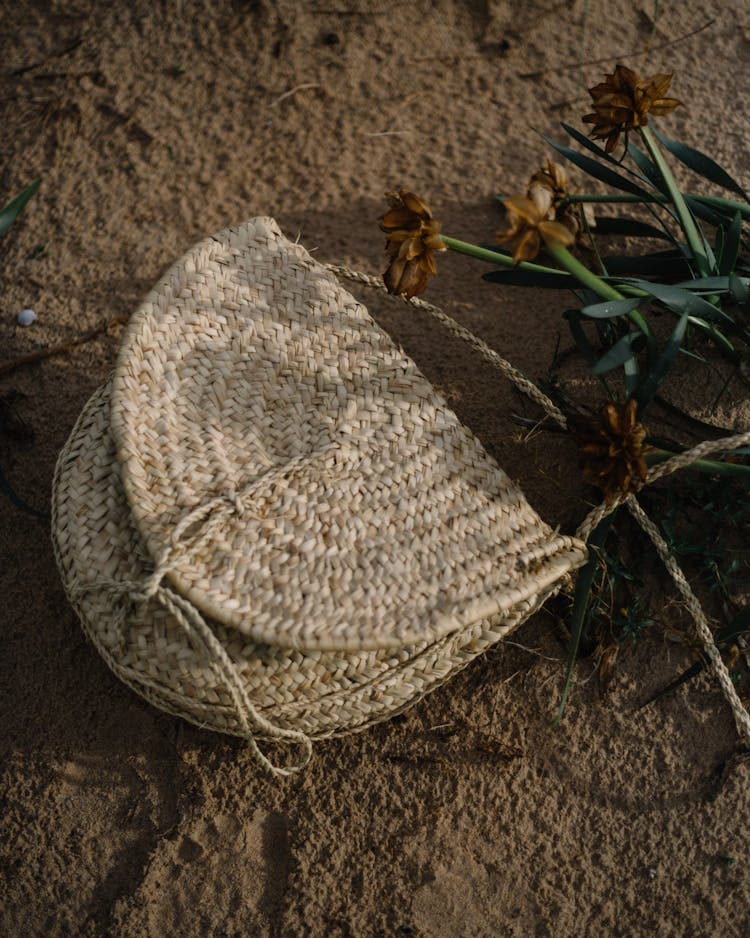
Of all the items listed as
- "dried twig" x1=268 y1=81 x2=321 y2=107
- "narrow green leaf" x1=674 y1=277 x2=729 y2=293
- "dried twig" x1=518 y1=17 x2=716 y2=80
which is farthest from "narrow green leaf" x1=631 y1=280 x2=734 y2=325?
"dried twig" x1=268 y1=81 x2=321 y2=107

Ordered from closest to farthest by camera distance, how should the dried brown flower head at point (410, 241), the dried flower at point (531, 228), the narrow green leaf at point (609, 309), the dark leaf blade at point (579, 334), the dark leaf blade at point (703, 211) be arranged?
the dried flower at point (531, 228)
the dried brown flower head at point (410, 241)
the narrow green leaf at point (609, 309)
the dark leaf blade at point (579, 334)
the dark leaf blade at point (703, 211)

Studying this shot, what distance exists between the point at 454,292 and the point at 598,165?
44 centimetres

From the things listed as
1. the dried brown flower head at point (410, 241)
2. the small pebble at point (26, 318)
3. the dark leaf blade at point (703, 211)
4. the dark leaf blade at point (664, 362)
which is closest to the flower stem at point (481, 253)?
the dried brown flower head at point (410, 241)

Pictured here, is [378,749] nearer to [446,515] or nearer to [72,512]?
[446,515]

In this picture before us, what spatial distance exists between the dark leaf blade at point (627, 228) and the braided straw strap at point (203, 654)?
36.3 inches

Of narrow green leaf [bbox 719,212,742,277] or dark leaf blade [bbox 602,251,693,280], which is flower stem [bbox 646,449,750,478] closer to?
narrow green leaf [bbox 719,212,742,277]

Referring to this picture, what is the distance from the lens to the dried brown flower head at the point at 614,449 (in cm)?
142

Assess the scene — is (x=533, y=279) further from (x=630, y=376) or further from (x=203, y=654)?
(x=203, y=654)

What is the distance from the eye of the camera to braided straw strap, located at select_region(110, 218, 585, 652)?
1.32 meters

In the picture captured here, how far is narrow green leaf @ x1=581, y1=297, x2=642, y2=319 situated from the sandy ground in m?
0.41

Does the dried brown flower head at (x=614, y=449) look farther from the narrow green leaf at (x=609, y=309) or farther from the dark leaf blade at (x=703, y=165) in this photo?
the dark leaf blade at (x=703, y=165)

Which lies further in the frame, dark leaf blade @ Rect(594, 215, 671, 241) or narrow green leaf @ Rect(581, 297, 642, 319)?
dark leaf blade @ Rect(594, 215, 671, 241)

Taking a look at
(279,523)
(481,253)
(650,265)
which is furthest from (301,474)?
(650,265)

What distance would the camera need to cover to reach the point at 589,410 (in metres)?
1.83
